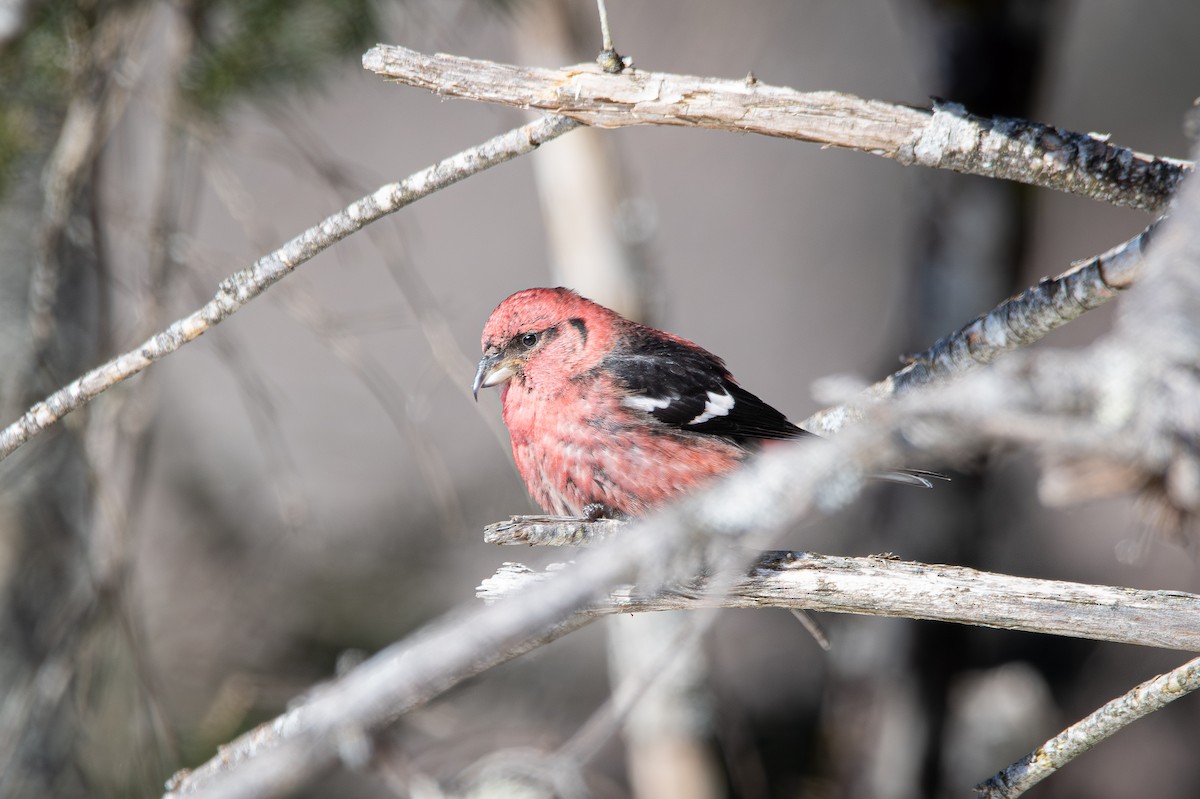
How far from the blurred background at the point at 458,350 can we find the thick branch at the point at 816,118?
2.75ft

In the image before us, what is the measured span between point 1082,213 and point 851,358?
182cm

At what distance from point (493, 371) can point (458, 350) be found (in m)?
0.53

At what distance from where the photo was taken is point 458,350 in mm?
3594

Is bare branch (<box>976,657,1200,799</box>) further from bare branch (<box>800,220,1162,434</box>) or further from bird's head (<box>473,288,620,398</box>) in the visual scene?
bird's head (<box>473,288,620,398</box>)

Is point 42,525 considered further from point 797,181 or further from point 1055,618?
point 797,181

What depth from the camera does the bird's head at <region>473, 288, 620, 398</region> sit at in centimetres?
310

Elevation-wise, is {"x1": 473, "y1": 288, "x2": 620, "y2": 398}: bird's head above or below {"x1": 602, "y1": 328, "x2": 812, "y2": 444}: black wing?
above

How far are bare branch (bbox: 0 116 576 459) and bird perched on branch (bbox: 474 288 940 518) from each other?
1.00 metres

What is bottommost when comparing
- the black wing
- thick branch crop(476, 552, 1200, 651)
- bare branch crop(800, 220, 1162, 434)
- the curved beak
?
thick branch crop(476, 552, 1200, 651)

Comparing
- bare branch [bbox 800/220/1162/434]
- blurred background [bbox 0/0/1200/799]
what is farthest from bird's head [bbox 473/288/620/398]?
bare branch [bbox 800/220/1162/434]

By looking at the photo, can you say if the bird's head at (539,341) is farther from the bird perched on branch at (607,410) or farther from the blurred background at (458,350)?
the blurred background at (458,350)

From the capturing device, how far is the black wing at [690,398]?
118 inches

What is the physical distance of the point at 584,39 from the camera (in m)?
4.23

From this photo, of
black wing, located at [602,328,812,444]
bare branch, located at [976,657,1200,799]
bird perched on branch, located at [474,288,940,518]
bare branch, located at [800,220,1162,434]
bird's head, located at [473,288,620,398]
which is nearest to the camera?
bare branch, located at [976,657,1200,799]
